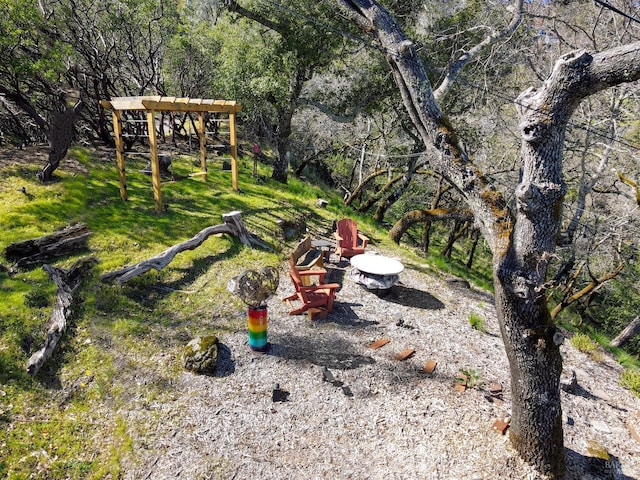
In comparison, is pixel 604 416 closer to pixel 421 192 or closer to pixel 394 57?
pixel 394 57

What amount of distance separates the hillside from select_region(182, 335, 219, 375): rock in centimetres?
13

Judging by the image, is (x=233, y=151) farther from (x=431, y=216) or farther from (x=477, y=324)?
Answer: (x=477, y=324)

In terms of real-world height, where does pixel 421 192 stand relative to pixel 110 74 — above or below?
below

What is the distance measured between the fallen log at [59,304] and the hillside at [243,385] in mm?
157

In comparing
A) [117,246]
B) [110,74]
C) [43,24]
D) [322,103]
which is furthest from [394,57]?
[110,74]

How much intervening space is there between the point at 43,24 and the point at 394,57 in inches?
404

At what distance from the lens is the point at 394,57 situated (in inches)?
158

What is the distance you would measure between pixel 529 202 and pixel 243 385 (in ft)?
12.8

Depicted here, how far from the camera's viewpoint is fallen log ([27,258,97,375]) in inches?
176

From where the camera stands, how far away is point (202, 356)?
4.80 metres

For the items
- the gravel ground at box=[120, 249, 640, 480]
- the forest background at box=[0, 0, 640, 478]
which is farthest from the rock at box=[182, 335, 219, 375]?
the forest background at box=[0, 0, 640, 478]

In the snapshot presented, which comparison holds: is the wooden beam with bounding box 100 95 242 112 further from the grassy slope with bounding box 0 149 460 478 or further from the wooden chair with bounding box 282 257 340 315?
the wooden chair with bounding box 282 257 340 315

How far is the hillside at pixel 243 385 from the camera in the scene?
12.3 ft

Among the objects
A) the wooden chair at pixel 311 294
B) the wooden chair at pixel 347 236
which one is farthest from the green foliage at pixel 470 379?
the wooden chair at pixel 347 236
